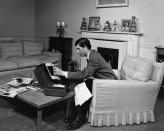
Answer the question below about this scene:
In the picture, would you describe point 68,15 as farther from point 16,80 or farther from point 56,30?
point 16,80

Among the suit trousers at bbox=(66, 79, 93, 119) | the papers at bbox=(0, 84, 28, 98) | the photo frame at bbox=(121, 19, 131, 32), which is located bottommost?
the suit trousers at bbox=(66, 79, 93, 119)

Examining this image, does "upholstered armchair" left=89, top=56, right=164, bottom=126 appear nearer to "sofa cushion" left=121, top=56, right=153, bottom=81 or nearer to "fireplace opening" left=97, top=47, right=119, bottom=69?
"sofa cushion" left=121, top=56, right=153, bottom=81

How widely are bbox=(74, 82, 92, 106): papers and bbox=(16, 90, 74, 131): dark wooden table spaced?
69mm

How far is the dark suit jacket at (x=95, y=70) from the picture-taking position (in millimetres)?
2473

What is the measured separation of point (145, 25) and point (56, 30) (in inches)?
98.2

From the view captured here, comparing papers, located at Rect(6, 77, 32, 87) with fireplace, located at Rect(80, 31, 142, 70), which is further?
fireplace, located at Rect(80, 31, 142, 70)

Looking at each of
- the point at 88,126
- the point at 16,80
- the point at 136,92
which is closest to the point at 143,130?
the point at 136,92

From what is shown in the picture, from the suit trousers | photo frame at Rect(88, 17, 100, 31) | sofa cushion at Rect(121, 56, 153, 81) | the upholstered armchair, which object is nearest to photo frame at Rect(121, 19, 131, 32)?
photo frame at Rect(88, 17, 100, 31)

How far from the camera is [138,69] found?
258 cm

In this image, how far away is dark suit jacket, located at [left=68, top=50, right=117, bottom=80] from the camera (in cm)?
247

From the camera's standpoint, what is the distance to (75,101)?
241 centimetres

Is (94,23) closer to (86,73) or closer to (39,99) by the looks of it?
(86,73)

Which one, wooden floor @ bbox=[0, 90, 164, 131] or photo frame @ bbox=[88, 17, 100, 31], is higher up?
photo frame @ bbox=[88, 17, 100, 31]

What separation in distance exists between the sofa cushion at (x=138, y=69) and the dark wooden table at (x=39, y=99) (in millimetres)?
820
